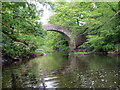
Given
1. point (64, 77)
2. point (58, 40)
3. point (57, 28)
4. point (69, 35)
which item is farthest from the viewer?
point (58, 40)

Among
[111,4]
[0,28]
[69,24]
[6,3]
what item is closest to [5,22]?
[0,28]

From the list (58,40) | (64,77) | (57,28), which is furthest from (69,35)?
(64,77)

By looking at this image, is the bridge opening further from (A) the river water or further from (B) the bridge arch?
(A) the river water

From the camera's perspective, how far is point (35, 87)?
370 centimetres

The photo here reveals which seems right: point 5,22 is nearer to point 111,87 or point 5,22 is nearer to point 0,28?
point 0,28

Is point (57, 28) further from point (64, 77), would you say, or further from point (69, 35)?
point (64, 77)

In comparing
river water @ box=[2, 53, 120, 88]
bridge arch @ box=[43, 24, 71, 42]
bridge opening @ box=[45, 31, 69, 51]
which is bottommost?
river water @ box=[2, 53, 120, 88]

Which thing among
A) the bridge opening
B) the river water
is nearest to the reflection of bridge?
the bridge opening

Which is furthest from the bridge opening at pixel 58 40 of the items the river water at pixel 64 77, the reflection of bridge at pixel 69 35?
the river water at pixel 64 77

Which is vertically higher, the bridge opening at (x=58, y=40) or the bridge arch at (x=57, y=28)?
the bridge arch at (x=57, y=28)

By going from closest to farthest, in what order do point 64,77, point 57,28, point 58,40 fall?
point 64,77 → point 57,28 → point 58,40

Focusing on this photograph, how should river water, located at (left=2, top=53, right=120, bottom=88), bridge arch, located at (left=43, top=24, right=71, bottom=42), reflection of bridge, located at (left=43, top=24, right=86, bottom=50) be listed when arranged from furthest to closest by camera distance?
reflection of bridge, located at (left=43, top=24, right=86, bottom=50) < bridge arch, located at (left=43, top=24, right=71, bottom=42) < river water, located at (left=2, top=53, right=120, bottom=88)

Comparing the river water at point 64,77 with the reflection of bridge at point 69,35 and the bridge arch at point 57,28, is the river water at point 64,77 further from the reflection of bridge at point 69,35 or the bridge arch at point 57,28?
the reflection of bridge at point 69,35

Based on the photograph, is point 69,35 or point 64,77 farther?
point 69,35
